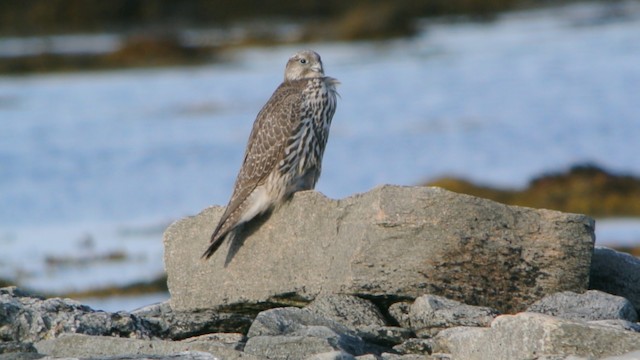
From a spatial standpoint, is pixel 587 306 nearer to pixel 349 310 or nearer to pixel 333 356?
pixel 349 310

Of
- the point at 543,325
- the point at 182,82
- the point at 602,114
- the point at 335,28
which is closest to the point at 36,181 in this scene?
the point at 602,114

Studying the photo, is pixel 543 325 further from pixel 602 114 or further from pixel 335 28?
pixel 335 28

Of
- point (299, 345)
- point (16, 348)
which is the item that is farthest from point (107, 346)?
point (299, 345)

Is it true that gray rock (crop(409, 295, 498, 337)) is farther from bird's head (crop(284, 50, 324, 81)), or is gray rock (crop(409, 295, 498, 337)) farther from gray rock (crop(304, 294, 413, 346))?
bird's head (crop(284, 50, 324, 81))

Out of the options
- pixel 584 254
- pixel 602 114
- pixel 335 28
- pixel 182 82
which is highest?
pixel 335 28

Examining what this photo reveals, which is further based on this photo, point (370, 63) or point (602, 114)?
point (370, 63)

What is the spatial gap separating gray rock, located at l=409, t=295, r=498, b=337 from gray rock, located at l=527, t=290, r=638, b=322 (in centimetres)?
33

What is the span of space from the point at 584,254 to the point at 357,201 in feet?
4.73

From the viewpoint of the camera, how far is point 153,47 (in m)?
47.6

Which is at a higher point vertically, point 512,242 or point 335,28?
point 335,28

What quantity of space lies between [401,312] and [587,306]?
1.13 m

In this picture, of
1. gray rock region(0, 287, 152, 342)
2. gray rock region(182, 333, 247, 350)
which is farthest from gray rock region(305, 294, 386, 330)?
gray rock region(0, 287, 152, 342)

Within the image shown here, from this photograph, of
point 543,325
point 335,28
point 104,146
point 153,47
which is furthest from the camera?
point 335,28

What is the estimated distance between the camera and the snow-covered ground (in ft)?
71.1
